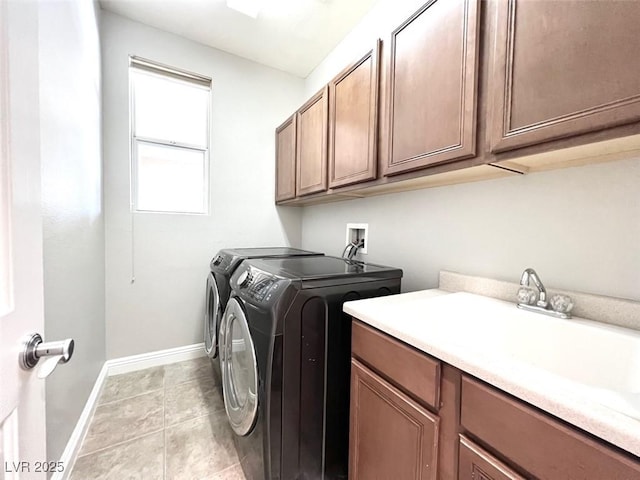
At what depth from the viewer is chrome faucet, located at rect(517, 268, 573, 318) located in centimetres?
92

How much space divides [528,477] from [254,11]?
273 centimetres

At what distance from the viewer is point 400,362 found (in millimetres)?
828

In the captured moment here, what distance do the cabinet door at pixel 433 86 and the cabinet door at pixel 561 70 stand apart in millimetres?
93

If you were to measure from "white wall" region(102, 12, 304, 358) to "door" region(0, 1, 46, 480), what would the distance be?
1798 millimetres

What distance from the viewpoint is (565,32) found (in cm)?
72

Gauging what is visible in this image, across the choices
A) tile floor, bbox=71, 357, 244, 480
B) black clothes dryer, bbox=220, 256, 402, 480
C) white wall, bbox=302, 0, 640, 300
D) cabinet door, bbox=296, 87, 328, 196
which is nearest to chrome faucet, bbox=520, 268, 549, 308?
white wall, bbox=302, 0, 640, 300

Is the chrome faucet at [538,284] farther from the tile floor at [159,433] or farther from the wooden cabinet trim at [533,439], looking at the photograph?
the tile floor at [159,433]

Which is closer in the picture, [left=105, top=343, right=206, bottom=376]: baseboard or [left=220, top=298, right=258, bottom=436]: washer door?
[left=220, top=298, right=258, bottom=436]: washer door

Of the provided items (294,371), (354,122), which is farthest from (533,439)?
(354,122)

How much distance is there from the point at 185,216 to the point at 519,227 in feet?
8.04

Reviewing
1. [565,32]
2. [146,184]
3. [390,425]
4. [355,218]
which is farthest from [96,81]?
[390,425]

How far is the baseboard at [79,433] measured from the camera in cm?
124

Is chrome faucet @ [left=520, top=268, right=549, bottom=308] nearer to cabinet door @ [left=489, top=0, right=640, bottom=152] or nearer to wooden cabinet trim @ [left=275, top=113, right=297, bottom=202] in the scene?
cabinet door @ [left=489, top=0, right=640, bottom=152]

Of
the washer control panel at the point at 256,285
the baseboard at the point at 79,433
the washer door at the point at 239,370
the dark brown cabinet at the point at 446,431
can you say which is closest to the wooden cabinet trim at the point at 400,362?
the dark brown cabinet at the point at 446,431
